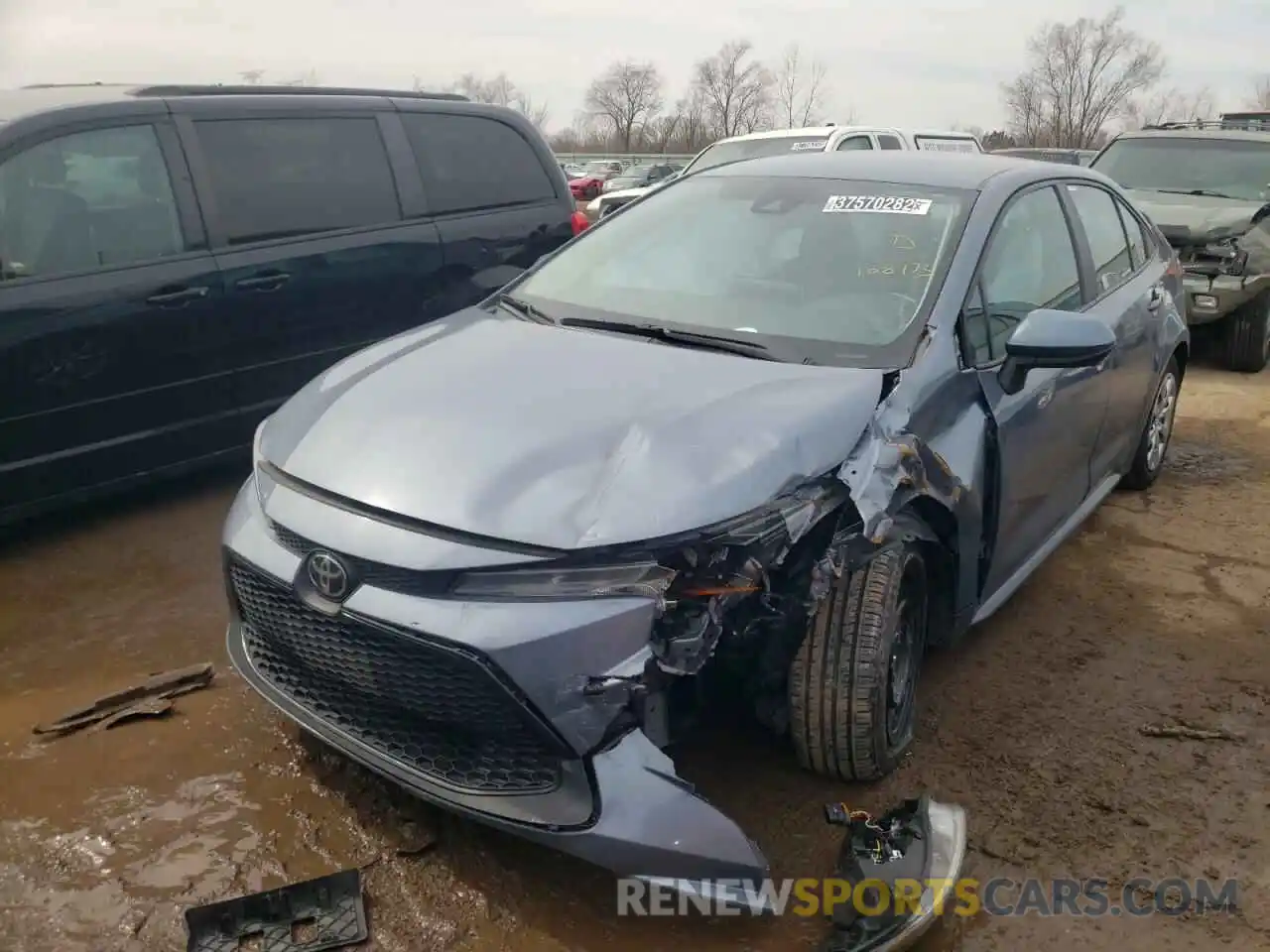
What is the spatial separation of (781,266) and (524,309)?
840 millimetres

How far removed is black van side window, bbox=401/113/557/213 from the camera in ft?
17.9

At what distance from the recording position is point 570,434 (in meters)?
2.41

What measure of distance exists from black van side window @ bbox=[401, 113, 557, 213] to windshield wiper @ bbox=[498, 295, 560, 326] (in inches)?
83.5

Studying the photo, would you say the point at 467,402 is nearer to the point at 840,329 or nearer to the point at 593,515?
the point at 593,515

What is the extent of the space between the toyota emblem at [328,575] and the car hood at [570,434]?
15 cm

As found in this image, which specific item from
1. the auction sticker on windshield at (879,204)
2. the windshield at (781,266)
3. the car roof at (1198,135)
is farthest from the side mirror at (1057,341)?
the car roof at (1198,135)

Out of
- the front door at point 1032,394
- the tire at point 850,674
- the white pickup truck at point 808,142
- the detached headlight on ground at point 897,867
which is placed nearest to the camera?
the detached headlight on ground at point 897,867

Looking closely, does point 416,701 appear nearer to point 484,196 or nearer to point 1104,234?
point 1104,234

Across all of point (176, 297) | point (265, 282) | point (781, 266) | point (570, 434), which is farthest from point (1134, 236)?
point (176, 297)

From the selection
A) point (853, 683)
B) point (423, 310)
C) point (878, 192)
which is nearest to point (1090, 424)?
point (878, 192)

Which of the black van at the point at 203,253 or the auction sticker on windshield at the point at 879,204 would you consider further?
the black van at the point at 203,253

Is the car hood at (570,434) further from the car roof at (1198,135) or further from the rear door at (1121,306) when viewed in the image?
the car roof at (1198,135)

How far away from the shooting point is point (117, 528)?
4477 millimetres

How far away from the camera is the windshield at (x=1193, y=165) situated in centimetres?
854
